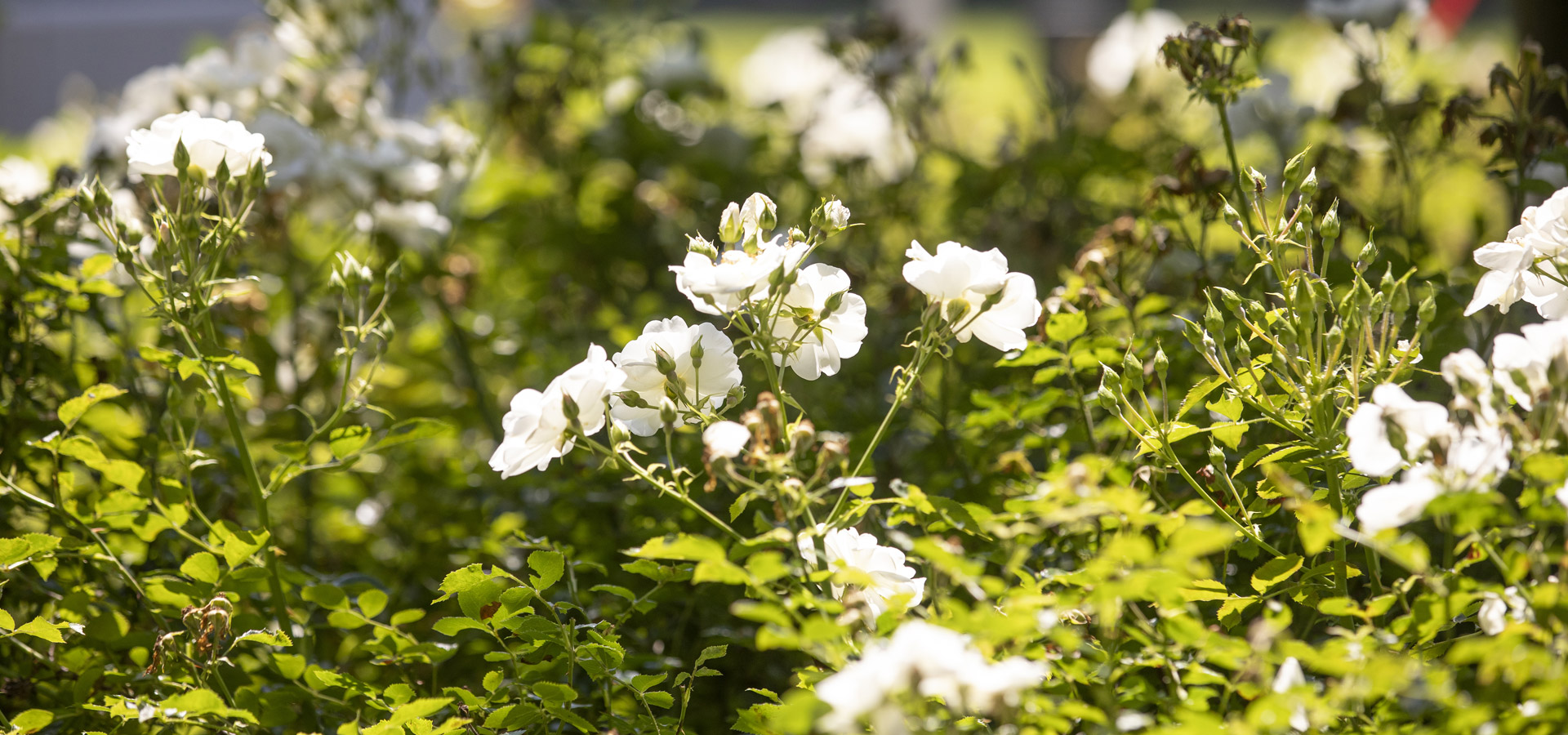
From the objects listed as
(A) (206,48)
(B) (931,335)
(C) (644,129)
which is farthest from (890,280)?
(A) (206,48)

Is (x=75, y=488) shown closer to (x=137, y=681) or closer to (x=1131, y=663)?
(x=137, y=681)

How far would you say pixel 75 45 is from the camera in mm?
7715

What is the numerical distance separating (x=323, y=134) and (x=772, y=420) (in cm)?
178

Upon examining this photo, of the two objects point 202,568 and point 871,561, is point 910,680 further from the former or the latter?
point 202,568

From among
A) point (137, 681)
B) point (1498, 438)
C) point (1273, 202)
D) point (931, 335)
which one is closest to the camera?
point (1498, 438)

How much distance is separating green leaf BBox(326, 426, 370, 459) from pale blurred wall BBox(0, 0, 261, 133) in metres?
6.68

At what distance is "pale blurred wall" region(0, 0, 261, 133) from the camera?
23.6 feet

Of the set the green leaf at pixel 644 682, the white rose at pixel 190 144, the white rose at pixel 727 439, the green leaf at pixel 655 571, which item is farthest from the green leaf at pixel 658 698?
the white rose at pixel 190 144

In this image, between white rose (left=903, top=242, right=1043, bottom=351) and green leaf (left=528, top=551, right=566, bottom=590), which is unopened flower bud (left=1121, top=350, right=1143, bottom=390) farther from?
green leaf (left=528, top=551, right=566, bottom=590)

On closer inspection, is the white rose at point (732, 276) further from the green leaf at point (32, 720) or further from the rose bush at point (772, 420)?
the green leaf at point (32, 720)

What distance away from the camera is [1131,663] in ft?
3.37

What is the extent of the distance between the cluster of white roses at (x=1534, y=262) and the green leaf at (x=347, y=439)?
1.31m

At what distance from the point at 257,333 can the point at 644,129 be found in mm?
1207

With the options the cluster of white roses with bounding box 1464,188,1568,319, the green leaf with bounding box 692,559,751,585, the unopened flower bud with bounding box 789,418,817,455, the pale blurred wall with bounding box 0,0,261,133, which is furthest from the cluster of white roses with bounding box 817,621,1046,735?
the pale blurred wall with bounding box 0,0,261,133
